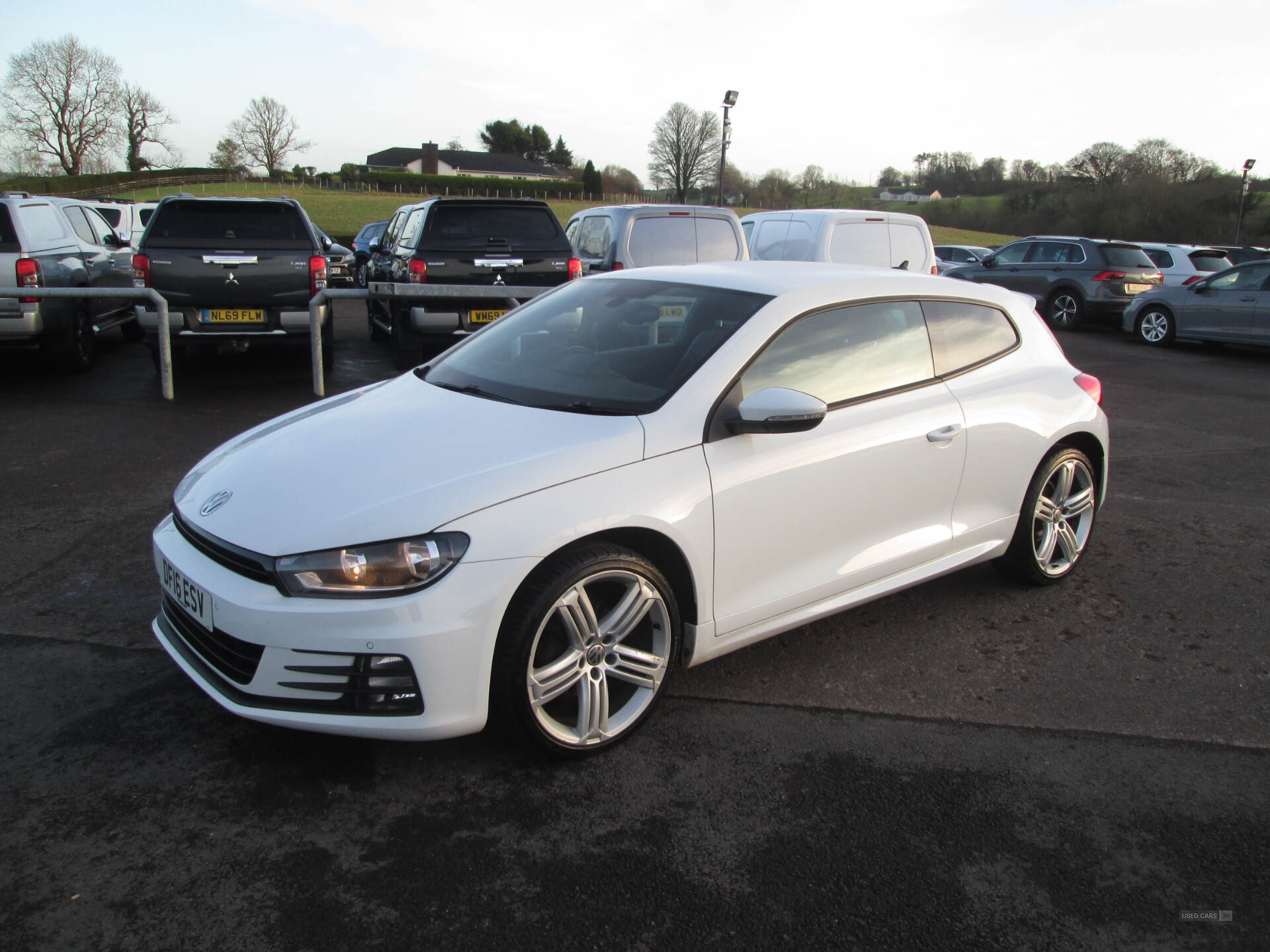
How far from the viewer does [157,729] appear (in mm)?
3145

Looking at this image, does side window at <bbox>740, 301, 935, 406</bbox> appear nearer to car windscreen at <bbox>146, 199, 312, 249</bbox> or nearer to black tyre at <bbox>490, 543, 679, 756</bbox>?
black tyre at <bbox>490, 543, 679, 756</bbox>

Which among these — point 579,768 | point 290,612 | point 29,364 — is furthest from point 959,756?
point 29,364

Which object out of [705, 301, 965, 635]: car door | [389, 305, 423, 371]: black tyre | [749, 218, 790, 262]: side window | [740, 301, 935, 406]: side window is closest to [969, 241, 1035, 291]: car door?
[749, 218, 790, 262]: side window

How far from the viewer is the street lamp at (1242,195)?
3831 centimetres

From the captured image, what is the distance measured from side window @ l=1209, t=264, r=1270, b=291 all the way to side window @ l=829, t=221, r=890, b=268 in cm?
697

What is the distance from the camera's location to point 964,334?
4.14 meters

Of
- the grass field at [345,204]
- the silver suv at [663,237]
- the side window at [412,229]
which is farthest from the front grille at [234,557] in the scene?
the grass field at [345,204]

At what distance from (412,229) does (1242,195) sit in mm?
41158

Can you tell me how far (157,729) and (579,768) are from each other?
4.77 ft

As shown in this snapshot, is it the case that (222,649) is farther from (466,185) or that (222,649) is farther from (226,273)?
(466,185)

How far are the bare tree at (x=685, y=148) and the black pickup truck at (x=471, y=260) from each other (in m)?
69.7

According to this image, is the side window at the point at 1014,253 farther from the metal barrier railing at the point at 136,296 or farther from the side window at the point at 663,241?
the metal barrier railing at the point at 136,296

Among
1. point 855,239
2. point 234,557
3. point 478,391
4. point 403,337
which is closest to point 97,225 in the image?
point 403,337

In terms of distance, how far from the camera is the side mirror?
10.2ft
